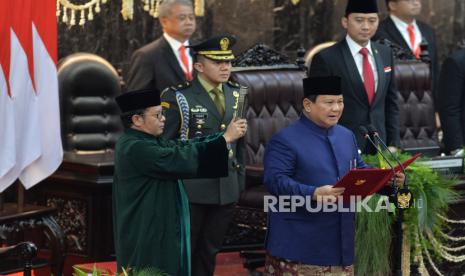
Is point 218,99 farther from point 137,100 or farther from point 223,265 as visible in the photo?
point 223,265

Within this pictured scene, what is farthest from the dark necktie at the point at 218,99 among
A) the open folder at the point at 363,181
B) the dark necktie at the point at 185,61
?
the dark necktie at the point at 185,61

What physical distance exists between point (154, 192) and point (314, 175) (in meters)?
0.88

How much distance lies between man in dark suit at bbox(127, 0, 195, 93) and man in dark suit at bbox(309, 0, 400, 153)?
104 cm

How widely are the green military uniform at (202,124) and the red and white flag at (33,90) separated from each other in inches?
30.0

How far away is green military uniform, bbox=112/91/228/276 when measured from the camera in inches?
254

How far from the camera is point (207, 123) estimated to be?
739 cm

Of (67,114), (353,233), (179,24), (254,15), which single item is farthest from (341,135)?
(254,15)

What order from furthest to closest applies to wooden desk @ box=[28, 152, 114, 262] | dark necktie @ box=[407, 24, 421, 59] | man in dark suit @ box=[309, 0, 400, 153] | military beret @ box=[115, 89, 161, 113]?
dark necktie @ box=[407, 24, 421, 59] → wooden desk @ box=[28, 152, 114, 262] → man in dark suit @ box=[309, 0, 400, 153] → military beret @ box=[115, 89, 161, 113]

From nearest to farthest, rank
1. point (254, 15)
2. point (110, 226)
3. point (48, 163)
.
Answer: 1. point (48, 163)
2. point (110, 226)
3. point (254, 15)

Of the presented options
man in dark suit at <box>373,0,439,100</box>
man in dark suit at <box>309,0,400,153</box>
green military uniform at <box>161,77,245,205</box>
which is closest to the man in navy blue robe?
green military uniform at <box>161,77,245,205</box>

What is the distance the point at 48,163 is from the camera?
7688 millimetres

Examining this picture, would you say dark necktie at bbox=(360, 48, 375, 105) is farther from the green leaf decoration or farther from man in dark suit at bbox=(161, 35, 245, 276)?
man in dark suit at bbox=(161, 35, 245, 276)

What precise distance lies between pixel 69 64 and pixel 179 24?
3.27 feet

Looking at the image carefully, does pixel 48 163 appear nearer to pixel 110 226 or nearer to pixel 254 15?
pixel 110 226
